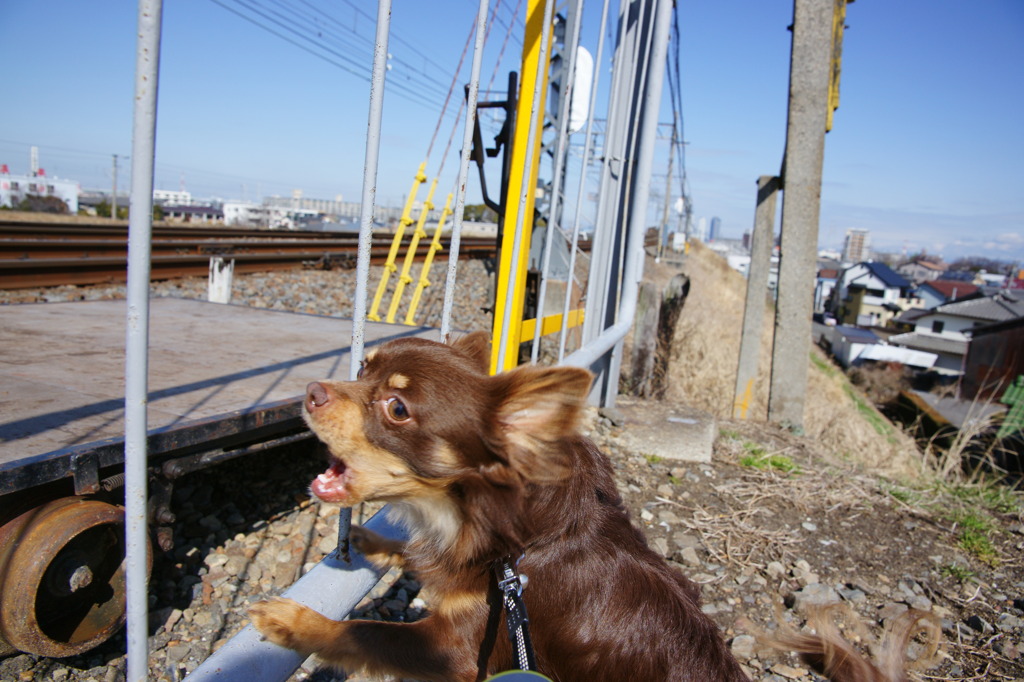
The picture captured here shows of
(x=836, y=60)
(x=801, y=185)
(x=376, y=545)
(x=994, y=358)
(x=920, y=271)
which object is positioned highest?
(x=920, y=271)

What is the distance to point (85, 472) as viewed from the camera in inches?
83.3

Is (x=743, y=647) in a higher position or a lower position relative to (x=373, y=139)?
lower

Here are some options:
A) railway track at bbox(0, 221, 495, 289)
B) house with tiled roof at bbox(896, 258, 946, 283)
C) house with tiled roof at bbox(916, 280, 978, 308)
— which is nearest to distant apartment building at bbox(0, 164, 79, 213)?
railway track at bbox(0, 221, 495, 289)

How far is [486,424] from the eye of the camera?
1.99 meters

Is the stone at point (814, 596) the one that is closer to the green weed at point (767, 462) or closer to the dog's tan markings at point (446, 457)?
the green weed at point (767, 462)

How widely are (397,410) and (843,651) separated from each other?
178cm

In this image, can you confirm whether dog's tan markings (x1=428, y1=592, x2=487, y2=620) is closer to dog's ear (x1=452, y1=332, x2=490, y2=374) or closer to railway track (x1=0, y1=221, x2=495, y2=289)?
dog's ear (x1=452, y1=332, x2=490, y2=374)

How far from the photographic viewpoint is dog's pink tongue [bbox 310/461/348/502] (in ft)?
6.17

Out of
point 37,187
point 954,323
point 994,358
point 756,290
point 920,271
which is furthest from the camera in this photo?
point 920,271

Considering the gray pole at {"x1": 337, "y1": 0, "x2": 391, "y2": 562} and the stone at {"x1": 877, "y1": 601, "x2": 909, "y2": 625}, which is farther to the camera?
the stone at {"x1": 877, "y1": 601, "x2": 909, "y2": 625}

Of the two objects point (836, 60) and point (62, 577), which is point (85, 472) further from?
point (836, 60)

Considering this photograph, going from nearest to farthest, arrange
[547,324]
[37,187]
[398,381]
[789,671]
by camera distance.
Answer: [398,381] < [789,671] < [547,324] < [37,187]

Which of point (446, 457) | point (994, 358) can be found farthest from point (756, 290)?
point (994, 358)

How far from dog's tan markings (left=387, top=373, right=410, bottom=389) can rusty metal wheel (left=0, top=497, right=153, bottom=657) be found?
1.03 metres
